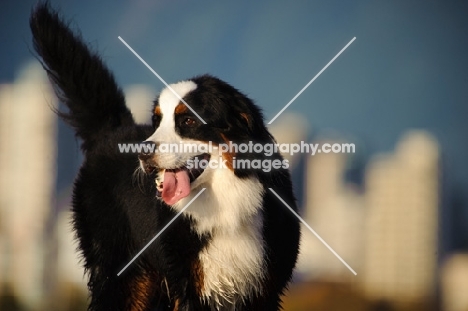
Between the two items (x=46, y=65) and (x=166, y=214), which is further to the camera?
(x=46, y=65)

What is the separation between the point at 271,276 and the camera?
3539 mm

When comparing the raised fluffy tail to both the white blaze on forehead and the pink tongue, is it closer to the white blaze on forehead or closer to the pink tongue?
the white blaze on forehead

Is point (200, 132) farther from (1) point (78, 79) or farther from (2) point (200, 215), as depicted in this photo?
(1) point (78, 79)

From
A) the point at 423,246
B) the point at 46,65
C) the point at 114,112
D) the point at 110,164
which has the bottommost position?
the point at 423,246

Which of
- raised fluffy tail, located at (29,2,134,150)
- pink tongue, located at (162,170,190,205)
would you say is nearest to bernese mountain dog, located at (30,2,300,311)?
pink tongue, located at (162,170,190,205)

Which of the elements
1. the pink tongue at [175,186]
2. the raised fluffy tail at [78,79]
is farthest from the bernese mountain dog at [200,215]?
the raised fluffy tail at [78,79]

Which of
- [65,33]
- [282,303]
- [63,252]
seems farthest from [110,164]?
[63,252]

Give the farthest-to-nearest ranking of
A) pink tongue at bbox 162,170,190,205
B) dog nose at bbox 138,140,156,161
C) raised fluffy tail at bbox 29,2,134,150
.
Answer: raised fluffy tail at bbox 29,2,134,150
pink tongue at bbox 162,170,190,205
dog nose at bbox 138,140,156,161

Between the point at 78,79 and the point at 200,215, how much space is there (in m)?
1.50

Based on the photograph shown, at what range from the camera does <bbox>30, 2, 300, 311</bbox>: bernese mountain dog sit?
11.0ft

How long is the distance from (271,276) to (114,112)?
161cm

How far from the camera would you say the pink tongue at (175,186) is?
3.33 meters

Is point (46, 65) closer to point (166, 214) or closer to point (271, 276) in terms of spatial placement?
point (166, 214)

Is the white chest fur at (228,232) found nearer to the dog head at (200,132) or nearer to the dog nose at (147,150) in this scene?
the dog head at (200,132)
